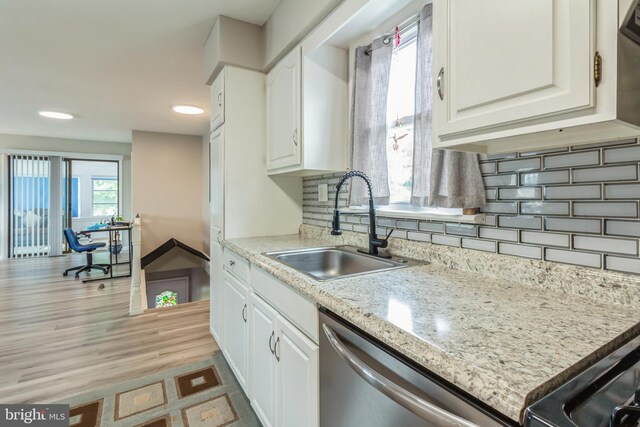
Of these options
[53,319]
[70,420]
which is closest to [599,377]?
[70,420]

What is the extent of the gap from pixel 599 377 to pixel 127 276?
554cm

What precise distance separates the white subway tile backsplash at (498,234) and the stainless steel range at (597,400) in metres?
0.56

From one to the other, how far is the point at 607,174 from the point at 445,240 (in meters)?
0.59

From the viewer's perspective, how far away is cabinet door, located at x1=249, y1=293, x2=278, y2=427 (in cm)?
139

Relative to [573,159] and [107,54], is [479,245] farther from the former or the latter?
[107,54]

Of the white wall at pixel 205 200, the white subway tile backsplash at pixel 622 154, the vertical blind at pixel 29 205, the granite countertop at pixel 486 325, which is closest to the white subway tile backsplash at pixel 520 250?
the granite countertop at pixel 486 325

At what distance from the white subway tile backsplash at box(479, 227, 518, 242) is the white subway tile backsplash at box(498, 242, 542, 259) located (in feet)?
0.07

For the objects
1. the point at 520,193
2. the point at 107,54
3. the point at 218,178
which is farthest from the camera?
the point at 107,54

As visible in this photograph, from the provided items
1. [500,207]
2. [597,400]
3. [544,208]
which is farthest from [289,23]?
[597,400]

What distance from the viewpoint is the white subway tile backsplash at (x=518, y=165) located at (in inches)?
41.1

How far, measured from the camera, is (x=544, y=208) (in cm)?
103

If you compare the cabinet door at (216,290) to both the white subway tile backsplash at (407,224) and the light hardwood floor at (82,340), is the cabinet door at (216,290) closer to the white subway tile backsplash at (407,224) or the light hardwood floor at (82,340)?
the light hardwood floor at (82,340)

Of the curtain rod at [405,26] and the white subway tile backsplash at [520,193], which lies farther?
the curtain rod at [405,26]

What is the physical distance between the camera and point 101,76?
119 inches
